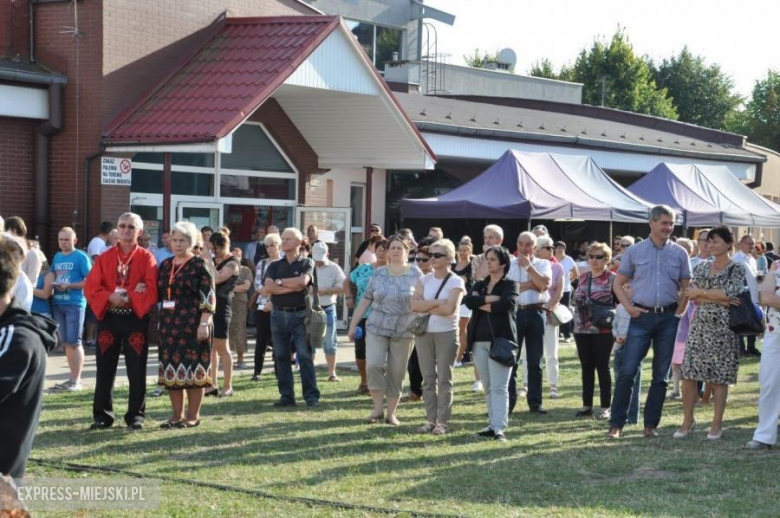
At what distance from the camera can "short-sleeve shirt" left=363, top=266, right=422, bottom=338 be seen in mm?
10617

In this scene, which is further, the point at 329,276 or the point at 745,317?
the point at 329,276

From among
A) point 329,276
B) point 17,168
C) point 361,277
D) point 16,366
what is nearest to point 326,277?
point 329,276

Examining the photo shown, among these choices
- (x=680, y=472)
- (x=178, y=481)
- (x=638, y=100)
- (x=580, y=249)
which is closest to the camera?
(x=178, y=481)

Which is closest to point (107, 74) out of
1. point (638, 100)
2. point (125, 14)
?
point (125, 14)

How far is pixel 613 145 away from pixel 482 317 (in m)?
17.6

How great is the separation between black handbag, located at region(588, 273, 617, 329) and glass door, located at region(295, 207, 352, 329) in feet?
28.4

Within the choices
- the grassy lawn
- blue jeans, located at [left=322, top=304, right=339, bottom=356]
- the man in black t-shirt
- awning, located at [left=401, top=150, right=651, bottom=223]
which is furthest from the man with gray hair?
awning, located at [left=401, top=150, right=651, bottom=223]

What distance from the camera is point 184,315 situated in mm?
10125

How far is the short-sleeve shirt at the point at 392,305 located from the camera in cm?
1062

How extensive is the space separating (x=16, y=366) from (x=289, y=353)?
24.0 feet

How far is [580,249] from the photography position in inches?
928

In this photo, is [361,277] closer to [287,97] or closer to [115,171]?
[115,171]

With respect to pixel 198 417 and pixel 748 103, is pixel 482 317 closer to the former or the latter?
pixel 198 417

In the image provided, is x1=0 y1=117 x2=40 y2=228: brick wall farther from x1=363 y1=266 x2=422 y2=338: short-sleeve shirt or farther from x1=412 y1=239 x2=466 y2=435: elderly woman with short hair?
x1=412 y1=239 x2=466 y2=435: elderly woman with short hair
